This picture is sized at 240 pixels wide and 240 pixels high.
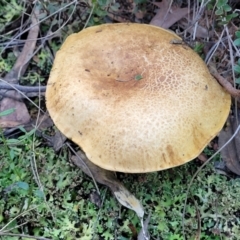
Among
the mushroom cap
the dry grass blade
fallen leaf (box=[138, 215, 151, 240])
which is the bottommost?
fallen leaf (box=[138, 215, 151, 240])

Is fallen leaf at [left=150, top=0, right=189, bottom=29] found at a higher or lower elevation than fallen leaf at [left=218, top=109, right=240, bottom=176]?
higher

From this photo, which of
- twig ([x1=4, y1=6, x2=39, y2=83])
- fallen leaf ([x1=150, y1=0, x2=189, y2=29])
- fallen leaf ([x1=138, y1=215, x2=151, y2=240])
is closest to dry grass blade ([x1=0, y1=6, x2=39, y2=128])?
twig ([x1=4, y1=6, x2=39, y2=83])

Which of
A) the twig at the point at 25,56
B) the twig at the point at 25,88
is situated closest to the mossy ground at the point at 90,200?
the twig at the point at 25,88

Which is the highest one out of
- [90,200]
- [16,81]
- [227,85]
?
[227,85]

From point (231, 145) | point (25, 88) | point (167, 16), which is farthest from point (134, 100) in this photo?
point (167, 16)

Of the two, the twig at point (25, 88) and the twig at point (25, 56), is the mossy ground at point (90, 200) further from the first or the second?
the twig at point (25, 56)

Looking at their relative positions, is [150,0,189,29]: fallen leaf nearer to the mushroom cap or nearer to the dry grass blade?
the mushroom cap

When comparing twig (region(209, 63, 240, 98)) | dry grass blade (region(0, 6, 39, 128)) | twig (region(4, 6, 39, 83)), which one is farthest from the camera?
twig (region(4, 6, 39, 83))

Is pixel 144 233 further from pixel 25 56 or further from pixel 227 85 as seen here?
pixel 25 56

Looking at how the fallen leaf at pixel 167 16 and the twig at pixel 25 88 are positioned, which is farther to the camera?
the fallen leaf at pixel 167 16
